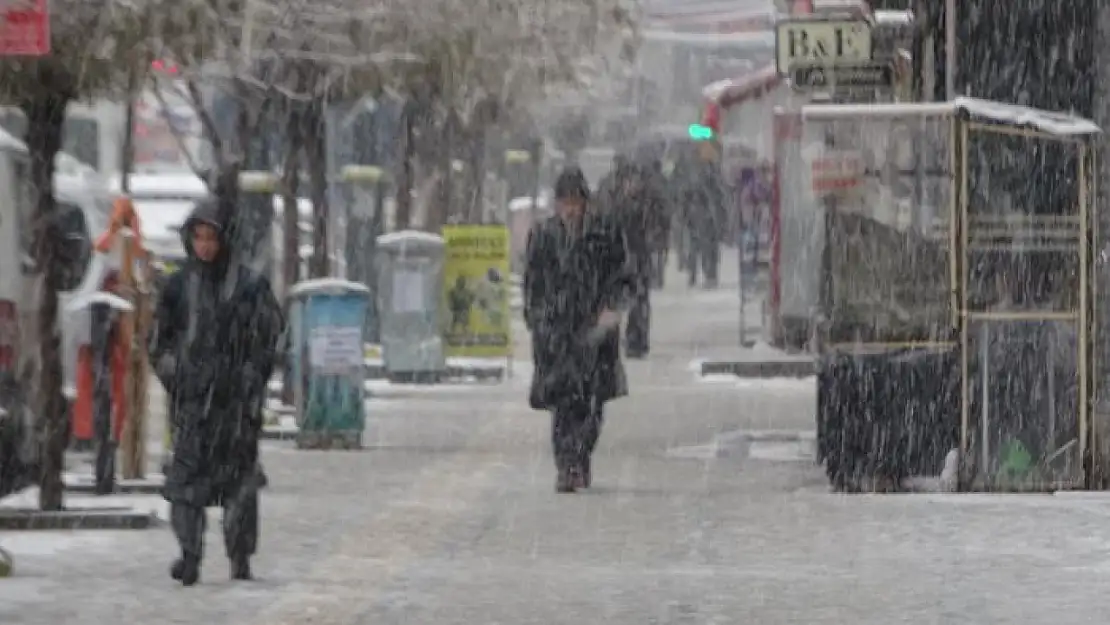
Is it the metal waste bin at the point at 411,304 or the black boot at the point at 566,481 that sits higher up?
the metal waste bin at the point at 411,304

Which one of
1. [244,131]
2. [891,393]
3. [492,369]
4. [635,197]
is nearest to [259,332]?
[891,393]

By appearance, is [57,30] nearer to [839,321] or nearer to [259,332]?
[259,332]

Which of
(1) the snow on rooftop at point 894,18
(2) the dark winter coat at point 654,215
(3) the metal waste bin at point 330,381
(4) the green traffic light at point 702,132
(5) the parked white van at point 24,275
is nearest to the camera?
(5) the parked white van at point 24,275

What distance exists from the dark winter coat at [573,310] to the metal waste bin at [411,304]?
10.4 m

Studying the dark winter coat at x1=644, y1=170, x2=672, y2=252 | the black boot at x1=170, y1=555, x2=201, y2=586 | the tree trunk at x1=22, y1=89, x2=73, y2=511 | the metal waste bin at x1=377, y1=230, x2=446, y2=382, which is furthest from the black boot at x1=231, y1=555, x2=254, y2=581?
the dark winter coat at x1=644, y1=170, x2=672, y2=252

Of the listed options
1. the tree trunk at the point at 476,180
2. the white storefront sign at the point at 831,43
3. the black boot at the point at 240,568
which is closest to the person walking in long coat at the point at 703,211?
the tree trunk at the point at 476,180

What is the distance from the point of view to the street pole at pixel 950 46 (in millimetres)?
Result: 18609

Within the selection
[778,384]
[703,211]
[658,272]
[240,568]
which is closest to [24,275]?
[240,568]

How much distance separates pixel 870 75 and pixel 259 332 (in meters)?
6.62

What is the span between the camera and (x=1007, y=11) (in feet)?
60.6

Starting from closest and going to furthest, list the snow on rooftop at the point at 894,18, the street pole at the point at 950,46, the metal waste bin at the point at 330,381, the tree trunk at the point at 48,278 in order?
the tree trunk at the point at 48,278
the street pole at the point at 950,46
the snow on rooftop at the point at 894,18
the metal waste bin at the point at 330,381

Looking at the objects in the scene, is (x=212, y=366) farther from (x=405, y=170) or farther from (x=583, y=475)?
(x=405, y=170)

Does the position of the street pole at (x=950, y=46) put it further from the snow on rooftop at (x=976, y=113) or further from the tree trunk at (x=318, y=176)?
the tree trunk at (x=318, y=176)

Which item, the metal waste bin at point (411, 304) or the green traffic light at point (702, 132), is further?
the green traffic light at point (702, 132)
